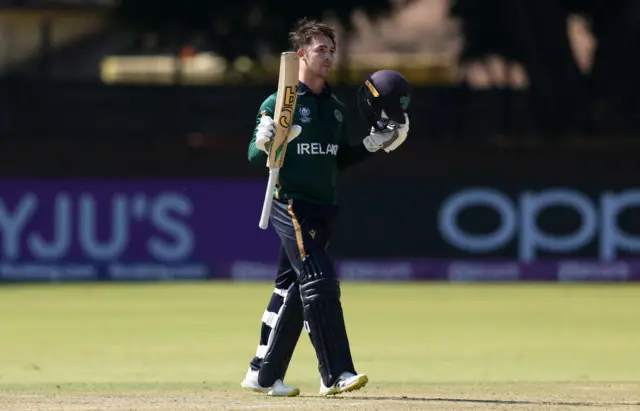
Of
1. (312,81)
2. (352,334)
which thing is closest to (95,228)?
(352,334)

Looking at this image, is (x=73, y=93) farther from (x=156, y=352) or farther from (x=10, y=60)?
(x=156, y=352)

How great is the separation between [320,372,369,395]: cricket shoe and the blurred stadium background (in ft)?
37.6

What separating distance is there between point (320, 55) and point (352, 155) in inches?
24.7

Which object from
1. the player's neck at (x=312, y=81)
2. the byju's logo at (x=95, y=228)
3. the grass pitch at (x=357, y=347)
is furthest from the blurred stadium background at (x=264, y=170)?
the player's neck at (x=312, y=81)

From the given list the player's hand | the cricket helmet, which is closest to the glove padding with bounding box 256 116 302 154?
the player's hand

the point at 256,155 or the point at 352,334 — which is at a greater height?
the point at 256,155

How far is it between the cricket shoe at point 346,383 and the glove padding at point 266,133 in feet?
4.29

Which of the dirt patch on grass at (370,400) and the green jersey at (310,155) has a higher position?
the green jersey at (310,155)

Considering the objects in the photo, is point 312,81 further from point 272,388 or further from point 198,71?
point 198,71

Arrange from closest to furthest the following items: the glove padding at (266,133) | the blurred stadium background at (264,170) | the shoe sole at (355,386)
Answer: the shoe sole at (355,386) < the glove padding at (266,133) < the blurred stadium background at (264,170)

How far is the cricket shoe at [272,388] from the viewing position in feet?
28.5

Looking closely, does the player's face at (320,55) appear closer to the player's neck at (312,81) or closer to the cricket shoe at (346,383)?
the player's neck at (312,81)

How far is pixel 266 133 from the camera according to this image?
8.34m

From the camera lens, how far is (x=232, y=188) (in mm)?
20203
